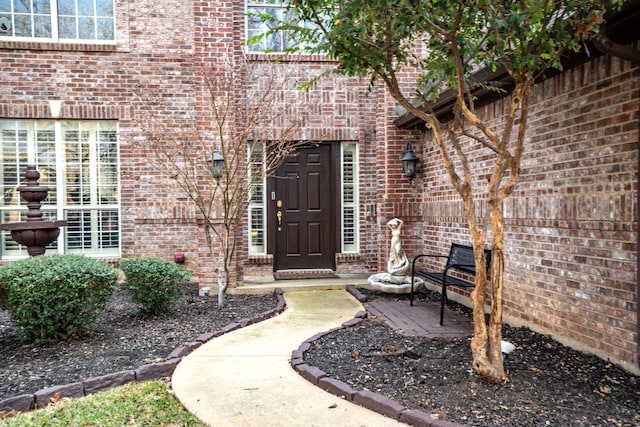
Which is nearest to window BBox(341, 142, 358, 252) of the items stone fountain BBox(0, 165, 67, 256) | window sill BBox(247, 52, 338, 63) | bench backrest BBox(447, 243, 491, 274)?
window sill BBox(247, 52, 338, 63)

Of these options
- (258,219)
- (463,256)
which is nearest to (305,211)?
(258,219)

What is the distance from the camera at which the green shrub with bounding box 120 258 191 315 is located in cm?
539

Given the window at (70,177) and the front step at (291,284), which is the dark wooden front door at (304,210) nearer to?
the front step at (291,284)

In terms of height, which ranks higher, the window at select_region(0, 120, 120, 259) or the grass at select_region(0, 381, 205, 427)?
the window at select_region(0, 120, 120, 259)

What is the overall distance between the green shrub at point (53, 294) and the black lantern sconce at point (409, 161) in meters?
4.67

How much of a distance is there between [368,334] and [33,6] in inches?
288

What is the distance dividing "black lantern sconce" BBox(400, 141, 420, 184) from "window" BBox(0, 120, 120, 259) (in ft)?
15.4

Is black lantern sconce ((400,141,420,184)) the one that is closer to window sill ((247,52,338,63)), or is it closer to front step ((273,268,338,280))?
window sill ((247,52,338,63))

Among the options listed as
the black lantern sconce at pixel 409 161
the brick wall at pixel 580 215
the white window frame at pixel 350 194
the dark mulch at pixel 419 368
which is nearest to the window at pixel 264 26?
the white window frame at pixel 350 194

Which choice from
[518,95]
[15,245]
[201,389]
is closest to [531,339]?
[518,95]

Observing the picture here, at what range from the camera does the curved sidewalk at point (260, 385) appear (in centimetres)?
310

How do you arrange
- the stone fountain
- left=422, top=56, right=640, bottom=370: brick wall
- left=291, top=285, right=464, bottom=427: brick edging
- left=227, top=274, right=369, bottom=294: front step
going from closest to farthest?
left=291, top=285, right=464, bottom=427: brick edging
left=422, top=56, right=640, bottom=370: brick wall
the stone fountain
left=227, top=274, right=369, bottom=294: front step

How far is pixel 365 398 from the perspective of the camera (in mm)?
3262

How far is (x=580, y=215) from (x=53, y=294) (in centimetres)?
478
